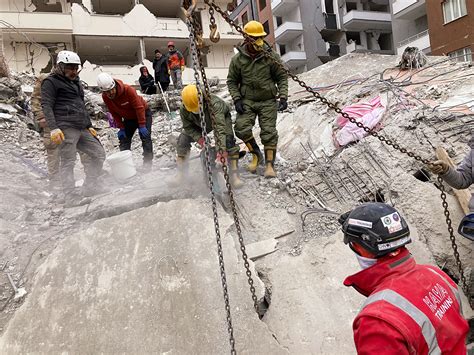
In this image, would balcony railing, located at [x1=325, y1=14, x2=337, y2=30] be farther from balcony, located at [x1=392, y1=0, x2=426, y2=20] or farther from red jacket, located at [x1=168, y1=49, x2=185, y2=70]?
red jacket, located at [x1=168, y1=49, x2=185, y2=70]

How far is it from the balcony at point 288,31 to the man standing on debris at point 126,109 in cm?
2426

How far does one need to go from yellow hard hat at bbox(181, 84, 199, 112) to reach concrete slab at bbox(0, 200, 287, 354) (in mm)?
1229

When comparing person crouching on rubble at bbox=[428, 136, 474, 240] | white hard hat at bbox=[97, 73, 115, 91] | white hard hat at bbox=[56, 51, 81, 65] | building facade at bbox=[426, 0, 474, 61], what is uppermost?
building facade at bbox=[426, 0, 474, 61]

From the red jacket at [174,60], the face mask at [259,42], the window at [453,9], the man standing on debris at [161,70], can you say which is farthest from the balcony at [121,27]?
the face mask at [259,42]

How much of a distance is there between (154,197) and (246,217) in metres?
1.09

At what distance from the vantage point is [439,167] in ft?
10.1

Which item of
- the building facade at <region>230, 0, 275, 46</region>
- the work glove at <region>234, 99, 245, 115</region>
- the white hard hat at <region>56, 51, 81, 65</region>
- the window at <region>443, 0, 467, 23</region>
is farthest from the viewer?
the building facade at <region>230, 0, 275, 46</region>

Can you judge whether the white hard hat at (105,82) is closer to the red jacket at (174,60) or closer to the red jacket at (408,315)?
the red jacket at (408,315)

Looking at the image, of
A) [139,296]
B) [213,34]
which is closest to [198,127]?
[213,34]

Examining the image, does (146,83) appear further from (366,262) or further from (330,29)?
(330,29)

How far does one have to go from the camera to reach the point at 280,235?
13.0 ft

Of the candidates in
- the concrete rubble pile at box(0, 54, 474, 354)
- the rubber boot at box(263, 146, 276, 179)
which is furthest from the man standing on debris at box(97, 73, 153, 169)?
the rubber boot at box(263, 146, 276, 179)

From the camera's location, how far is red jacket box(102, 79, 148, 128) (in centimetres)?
510

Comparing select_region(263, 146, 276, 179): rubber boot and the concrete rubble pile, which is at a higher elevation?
select_region(263, 146, 276, 179): rubber boot
